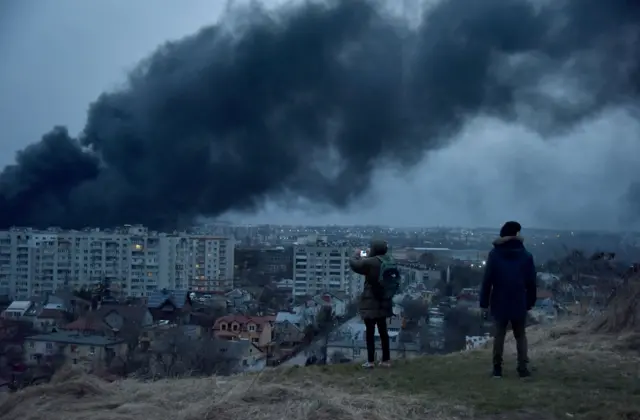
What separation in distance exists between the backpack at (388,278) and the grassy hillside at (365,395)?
2.25ft

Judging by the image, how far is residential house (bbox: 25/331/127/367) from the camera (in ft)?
34.3

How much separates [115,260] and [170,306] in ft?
44.7

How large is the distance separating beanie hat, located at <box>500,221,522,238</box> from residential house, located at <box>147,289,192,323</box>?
38.2 ft

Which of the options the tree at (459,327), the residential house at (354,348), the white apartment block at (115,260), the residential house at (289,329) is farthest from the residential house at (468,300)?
the white apartment block at (115,260)

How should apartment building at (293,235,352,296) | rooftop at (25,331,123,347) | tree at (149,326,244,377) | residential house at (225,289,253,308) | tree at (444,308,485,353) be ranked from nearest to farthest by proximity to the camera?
1. tree at (149,326,244,377)
2. rooftop at (25,331,123,347)
3. tree at (444,308,485,353)
4. residential house at (225,289,253,308)
5. apartment building at (293,235,352,296)

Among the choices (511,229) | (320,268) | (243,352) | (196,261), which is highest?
(511,229)

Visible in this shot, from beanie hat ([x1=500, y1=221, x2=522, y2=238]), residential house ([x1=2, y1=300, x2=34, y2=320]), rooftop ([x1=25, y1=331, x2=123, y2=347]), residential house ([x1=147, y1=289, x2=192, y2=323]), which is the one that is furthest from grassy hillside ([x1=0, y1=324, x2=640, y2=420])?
residential house ([x1=2, y1=300, x2=34, y2=320])

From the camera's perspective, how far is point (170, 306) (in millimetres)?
19203

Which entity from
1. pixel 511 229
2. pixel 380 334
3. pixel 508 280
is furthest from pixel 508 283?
pixel 380 334

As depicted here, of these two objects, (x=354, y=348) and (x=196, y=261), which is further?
(x=196, y=261)

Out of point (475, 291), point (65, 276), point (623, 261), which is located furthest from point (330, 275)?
point (623, 261)

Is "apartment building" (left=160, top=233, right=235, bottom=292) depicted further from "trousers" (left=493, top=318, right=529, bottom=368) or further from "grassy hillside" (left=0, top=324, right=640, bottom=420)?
"trousers" (left=493, top=318, right=529, bottom=368)

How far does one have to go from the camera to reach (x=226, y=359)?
32.9 ft

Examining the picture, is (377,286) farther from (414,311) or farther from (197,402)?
(414,311)
